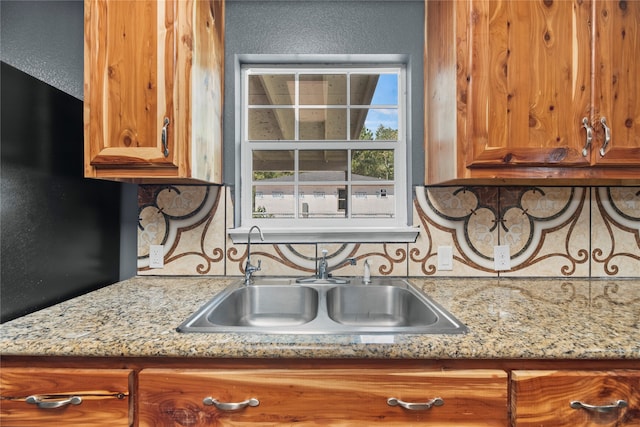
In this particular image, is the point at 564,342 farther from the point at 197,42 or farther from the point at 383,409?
the point at 197,42

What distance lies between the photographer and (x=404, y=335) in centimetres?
93

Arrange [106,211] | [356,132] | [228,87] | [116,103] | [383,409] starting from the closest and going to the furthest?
[383,409], [116,103], [106,211], [228,87], [356,132]

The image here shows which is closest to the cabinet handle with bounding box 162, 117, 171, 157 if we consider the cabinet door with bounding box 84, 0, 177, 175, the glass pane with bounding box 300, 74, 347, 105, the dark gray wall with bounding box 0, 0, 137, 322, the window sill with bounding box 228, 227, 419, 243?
the cabinet door with bounding box 84, 0, 177, 175

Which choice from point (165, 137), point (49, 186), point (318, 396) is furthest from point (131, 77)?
point (318, 396)

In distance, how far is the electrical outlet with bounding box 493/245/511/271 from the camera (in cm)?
167

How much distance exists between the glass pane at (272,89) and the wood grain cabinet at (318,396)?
55.2 inches

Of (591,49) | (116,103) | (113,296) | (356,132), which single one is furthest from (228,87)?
(591,49)

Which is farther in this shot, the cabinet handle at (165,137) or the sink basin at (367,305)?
the sink basin at (367,305)

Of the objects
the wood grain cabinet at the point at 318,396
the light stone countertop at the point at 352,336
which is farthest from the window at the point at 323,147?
the wood grain cabinet at the point at 318,396

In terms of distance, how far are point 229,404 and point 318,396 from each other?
234 millimetres

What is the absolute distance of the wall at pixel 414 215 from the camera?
167 cm

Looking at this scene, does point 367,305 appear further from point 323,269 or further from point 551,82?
point 551,82

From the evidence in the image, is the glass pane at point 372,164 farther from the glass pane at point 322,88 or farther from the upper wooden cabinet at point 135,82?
the upper wooden cabinet at point 135,82

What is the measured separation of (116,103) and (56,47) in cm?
65
